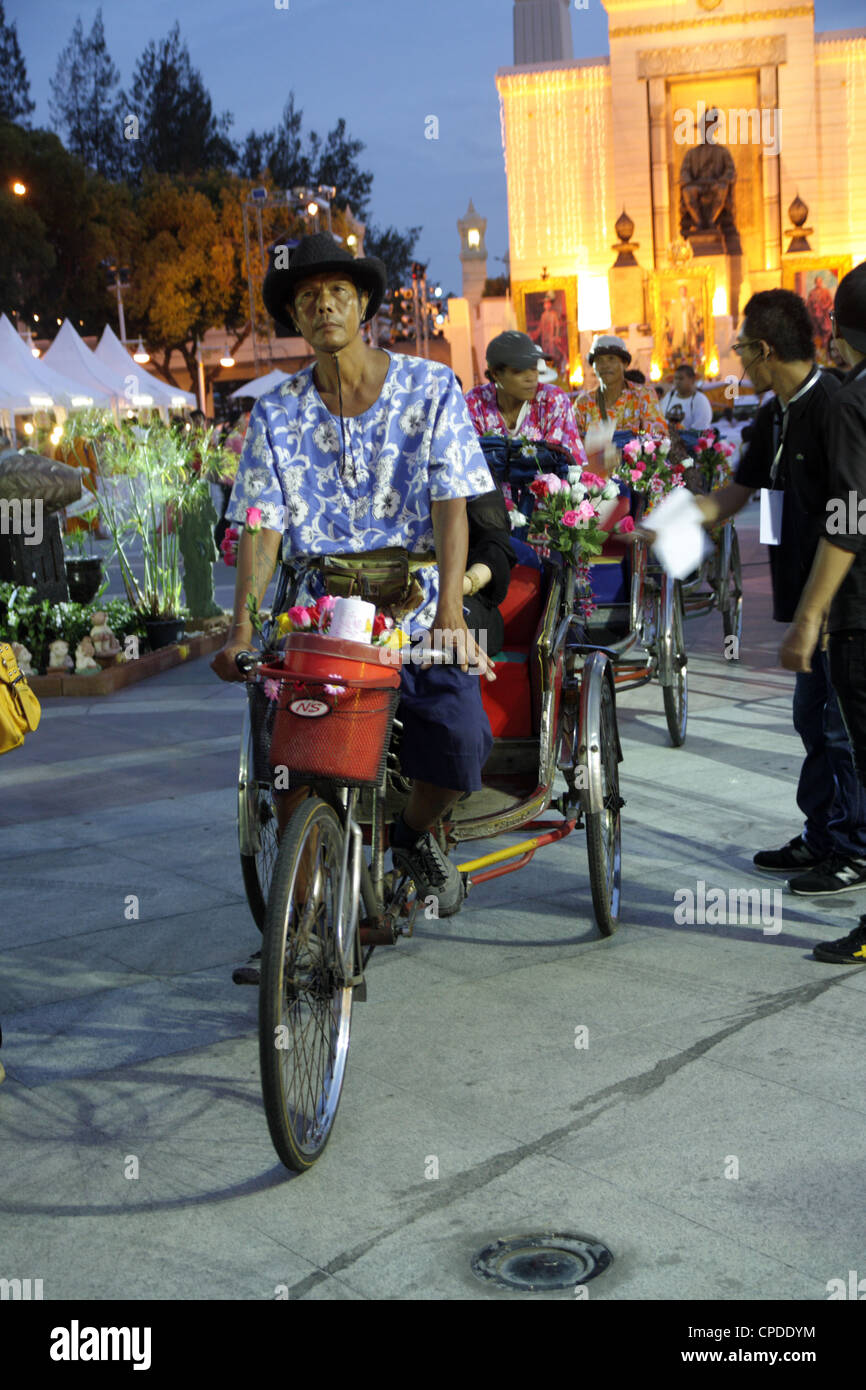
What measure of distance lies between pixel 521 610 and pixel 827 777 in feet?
4.03

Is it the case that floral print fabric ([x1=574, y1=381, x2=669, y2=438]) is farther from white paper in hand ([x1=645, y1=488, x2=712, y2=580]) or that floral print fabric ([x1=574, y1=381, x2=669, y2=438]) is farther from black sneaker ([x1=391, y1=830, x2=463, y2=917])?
black sneaker ([x1=391, y1=830, x2=463, y2=917])

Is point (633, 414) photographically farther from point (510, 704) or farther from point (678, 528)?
point (510, 704)

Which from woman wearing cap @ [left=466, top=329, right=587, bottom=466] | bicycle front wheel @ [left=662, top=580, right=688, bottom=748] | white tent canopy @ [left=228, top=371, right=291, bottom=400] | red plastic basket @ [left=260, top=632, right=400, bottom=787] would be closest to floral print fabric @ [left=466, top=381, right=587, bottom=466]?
woman wearing cap @ [left=466, top=329, right=587, bottom=466]

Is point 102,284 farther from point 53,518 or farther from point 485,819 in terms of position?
point 485,819

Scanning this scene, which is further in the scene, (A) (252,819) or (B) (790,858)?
(B) (790,858)

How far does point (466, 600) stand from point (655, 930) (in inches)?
54.0

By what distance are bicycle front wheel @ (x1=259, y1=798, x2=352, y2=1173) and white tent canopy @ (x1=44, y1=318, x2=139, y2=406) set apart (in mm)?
27486

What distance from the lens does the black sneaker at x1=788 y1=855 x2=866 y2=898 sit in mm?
5316

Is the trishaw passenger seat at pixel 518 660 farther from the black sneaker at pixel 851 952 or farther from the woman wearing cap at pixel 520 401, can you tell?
the woman wearing cap at pixel 520 401

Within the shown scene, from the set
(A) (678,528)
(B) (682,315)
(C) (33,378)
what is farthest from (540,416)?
(B) (682,315)

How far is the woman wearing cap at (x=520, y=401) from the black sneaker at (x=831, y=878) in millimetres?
2155

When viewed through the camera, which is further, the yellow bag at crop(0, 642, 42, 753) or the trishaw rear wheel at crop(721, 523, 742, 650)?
the trishaw rear wheel at crop(721, 523, 742, 650)

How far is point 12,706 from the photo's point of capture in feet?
12.8

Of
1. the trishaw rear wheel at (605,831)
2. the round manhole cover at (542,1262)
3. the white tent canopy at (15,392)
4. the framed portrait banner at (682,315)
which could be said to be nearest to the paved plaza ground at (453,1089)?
the round manhole cover at (542,1262)
